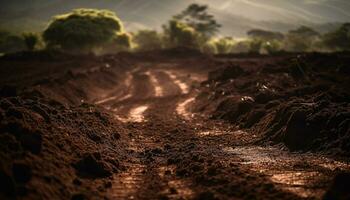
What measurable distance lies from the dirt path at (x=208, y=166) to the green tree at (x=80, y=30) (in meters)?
45.9

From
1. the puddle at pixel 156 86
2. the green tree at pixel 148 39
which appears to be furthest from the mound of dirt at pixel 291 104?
the green tree at pixel 148 39

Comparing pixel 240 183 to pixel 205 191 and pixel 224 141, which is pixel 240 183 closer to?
pixel 205 191

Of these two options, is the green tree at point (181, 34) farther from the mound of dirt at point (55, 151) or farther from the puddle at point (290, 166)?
the puddle at point (290, 166)

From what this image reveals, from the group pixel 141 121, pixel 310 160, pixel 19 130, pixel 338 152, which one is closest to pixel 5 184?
pixel 19 130

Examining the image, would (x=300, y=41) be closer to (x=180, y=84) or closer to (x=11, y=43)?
(x=180, y=84)

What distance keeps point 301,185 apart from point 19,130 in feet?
20.9

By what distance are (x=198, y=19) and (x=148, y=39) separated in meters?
12.9

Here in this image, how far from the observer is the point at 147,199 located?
8469 mm

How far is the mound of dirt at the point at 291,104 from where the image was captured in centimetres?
1247

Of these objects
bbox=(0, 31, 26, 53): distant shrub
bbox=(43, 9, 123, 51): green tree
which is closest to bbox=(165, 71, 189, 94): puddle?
bbox=(43, 9, 123, 51): green tree

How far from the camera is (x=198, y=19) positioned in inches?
3898

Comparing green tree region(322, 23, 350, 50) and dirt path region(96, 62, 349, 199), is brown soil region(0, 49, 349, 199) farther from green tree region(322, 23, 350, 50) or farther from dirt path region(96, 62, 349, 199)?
green tree region(322, 23, 350, 50)

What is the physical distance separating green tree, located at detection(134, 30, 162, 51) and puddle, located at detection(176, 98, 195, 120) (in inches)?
2578

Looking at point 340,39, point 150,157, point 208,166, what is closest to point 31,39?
point 340,39
